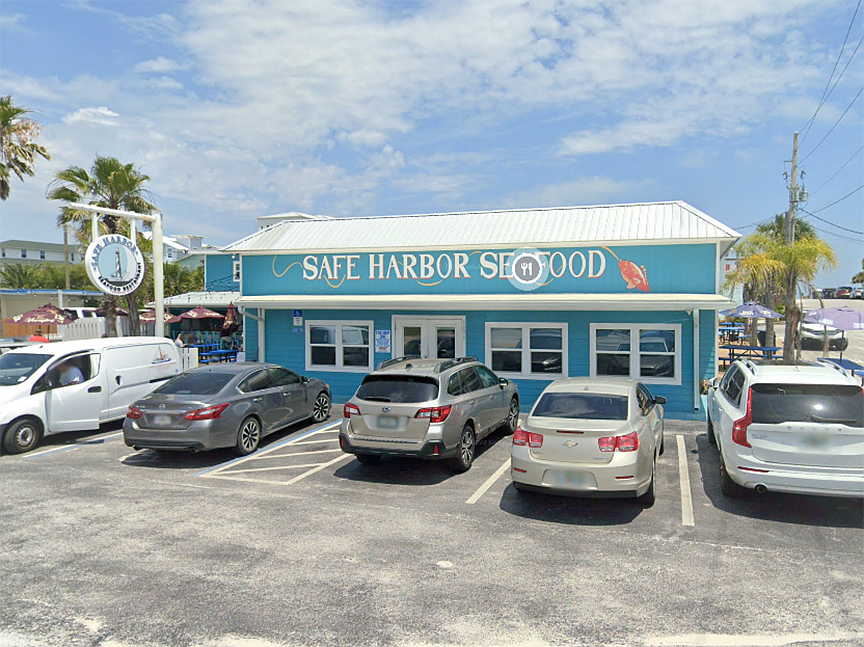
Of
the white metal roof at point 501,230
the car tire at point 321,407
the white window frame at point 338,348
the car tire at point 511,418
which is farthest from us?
the white window frame at point 338,348

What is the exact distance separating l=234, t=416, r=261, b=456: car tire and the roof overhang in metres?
5.06

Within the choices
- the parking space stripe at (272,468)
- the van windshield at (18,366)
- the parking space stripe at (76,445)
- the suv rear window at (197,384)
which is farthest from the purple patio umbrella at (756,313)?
the van windshield at (18,366)

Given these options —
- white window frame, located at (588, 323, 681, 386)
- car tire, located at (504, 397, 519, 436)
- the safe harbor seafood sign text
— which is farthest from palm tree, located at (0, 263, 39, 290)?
car tire, located at (504, 397, 519, 436)

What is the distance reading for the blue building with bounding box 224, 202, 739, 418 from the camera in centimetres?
1382

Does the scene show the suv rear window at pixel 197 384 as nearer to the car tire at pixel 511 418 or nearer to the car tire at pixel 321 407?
the car tire at pixel 321 407

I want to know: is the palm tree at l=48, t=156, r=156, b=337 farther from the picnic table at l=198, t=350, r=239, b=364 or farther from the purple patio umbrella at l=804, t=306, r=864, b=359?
the purple patio umbrella at l=804, t=306, r=864, b=359

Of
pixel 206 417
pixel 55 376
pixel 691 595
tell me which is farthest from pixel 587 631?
pixel 55 376

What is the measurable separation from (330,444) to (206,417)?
2.44 m

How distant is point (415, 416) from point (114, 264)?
350 inches

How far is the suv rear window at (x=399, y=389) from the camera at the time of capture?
29.9 feet

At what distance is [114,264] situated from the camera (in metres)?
13.9

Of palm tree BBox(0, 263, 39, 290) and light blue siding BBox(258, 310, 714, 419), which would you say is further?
palm tree BBox(0, 263, 39, 290)

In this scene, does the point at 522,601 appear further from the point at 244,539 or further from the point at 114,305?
the point at 114,305

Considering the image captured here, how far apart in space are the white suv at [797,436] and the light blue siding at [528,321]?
19.0 feet
